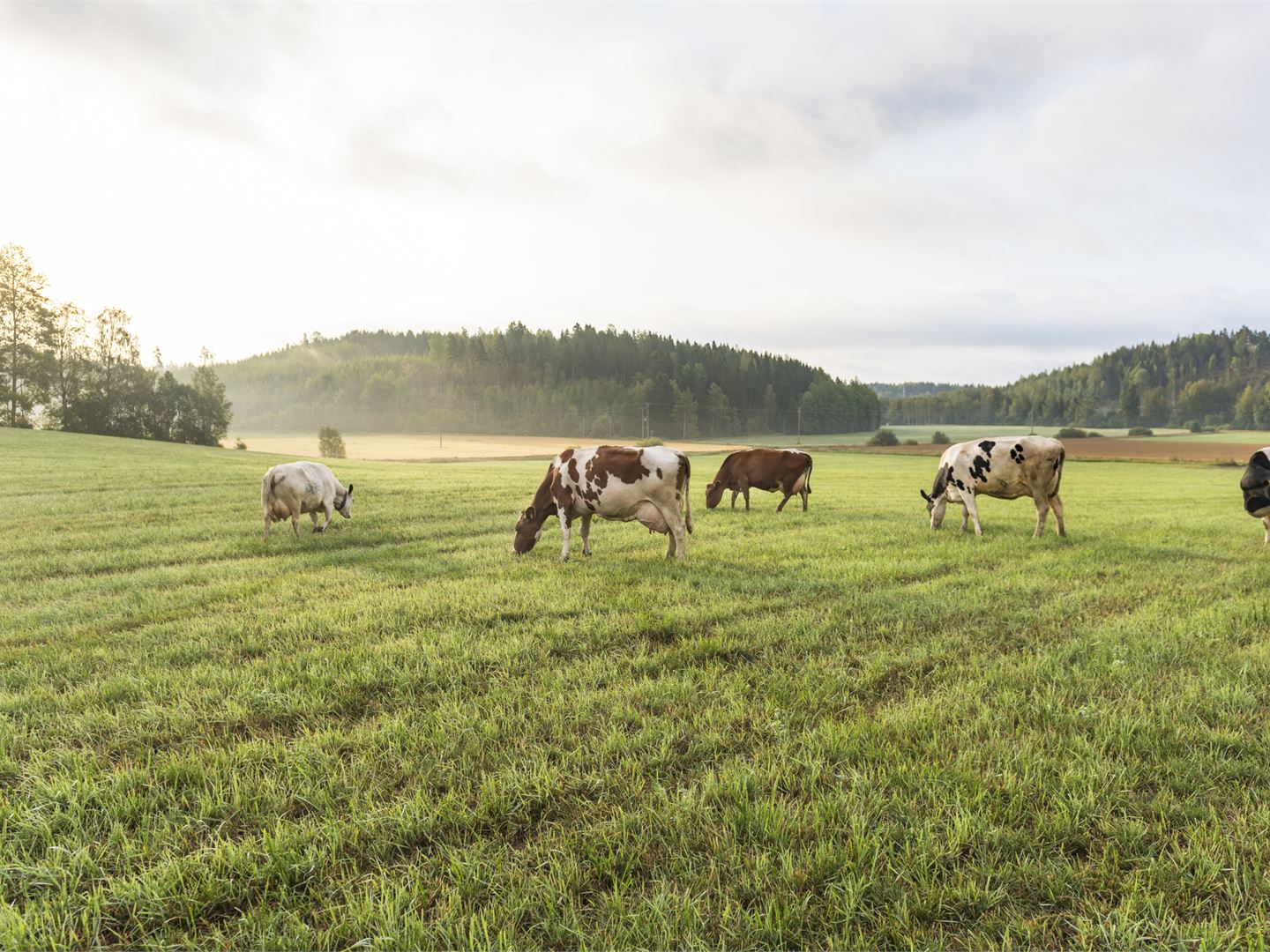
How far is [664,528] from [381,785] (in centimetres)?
668

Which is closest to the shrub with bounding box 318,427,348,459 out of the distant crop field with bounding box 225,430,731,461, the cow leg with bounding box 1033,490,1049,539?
the distant crop field with bounding box 225,430,731,461

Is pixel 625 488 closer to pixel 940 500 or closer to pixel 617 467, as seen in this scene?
pixel 617 467

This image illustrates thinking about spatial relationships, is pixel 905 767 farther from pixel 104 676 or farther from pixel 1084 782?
pixel 104 676

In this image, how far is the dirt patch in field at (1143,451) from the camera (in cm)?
5134

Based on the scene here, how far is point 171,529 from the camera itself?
40.5ft

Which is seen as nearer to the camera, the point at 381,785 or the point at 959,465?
the point at 381,785

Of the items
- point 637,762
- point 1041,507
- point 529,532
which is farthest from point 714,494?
point 637,762

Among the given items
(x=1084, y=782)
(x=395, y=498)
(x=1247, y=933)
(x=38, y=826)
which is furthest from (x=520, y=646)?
(x=395, y=498)

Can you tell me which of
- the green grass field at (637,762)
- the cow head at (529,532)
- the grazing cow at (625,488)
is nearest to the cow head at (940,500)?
the green grass field at (637,762)

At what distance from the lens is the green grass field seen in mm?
2467

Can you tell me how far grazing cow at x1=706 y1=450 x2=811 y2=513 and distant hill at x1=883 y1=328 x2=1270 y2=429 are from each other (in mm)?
148062

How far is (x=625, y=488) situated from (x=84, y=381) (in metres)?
75.5

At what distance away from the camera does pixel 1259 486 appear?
35.2ft

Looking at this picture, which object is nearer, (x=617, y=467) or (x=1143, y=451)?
(x=617, y=467)
